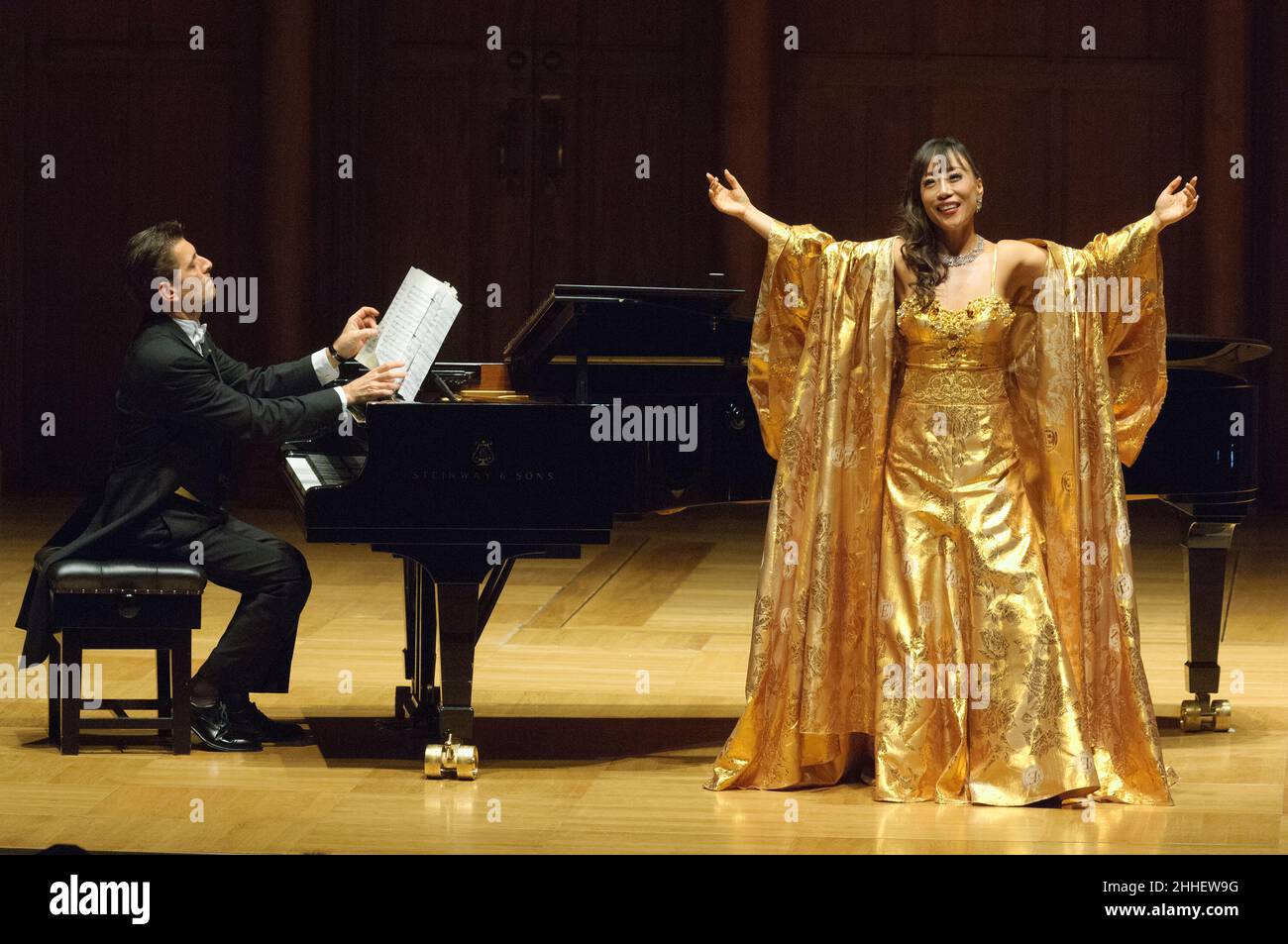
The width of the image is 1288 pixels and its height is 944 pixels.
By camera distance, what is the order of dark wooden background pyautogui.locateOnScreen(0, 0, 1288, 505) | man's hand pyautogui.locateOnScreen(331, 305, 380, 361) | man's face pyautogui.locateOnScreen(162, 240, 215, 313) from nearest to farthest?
1. man's face pyautogui.locateOnScreen(162, 240, 215, 313)
2. man's hand pyautogui.locateOnScreen(331, 305, 380, 361)
3. dark wooden background pyautogui.locateOnScreen(0, 0, 1288, 505)

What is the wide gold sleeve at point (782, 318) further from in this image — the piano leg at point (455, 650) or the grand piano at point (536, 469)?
the piano leg at point (455, 650)

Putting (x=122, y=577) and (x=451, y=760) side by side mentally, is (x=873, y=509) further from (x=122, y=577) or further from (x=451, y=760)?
(x=122, y=577)

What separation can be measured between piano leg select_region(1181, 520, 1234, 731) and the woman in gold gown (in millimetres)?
680

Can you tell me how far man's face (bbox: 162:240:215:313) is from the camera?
3.98 meters

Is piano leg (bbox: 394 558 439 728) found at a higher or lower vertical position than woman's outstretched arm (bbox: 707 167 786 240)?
lower

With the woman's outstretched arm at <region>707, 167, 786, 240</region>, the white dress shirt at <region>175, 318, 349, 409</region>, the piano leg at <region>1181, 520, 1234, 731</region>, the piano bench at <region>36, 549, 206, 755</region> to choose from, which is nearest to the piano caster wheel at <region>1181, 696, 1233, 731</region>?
the piano leg at <region>1181, 520, 1234, 731</region>

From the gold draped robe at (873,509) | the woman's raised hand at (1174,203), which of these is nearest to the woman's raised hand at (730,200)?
the gold draped robe at (873,509)

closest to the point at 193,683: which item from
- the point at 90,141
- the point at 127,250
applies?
the point at 127,250

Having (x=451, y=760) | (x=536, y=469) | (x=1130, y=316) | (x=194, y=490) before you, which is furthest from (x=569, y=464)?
(x=1130, y=316)

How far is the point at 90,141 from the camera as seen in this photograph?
8.02m

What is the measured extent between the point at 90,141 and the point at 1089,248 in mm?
5547

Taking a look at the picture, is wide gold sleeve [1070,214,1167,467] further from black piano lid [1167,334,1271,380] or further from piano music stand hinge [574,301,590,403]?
piano music stand hinge [574,301,590,403]

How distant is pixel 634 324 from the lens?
12.8 ft

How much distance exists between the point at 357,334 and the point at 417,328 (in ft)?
1.45
